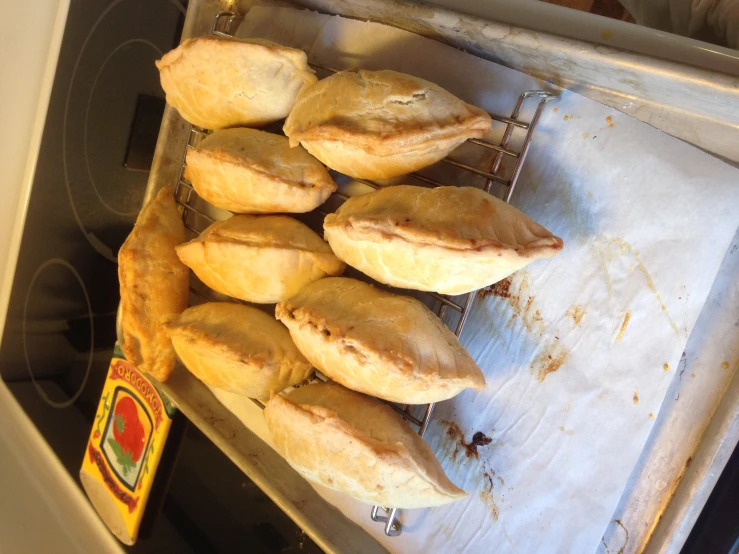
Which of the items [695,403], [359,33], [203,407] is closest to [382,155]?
[359,33]

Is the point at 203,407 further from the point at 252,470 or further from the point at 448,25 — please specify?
the point at 448,25

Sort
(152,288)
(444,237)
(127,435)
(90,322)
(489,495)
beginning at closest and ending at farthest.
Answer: (444,237), (489,495), (152,288), (127,435), (90,322)

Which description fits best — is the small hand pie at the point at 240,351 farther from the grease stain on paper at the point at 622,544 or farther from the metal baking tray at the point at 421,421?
the grease stain on paper at the point at 622,544

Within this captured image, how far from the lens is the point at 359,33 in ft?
3.56

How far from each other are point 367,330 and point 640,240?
0.44 metres

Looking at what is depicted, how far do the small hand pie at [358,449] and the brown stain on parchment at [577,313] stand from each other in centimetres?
33

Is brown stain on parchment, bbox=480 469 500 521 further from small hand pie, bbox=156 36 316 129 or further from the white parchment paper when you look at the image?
small hand pie, bbox=156 36 316 129

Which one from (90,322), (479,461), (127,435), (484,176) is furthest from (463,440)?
(90,322)

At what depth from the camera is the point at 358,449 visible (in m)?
0.86

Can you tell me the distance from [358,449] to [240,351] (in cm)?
31

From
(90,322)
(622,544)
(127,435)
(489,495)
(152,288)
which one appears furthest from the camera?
(90,322)

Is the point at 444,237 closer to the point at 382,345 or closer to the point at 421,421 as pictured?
the point at 382,345

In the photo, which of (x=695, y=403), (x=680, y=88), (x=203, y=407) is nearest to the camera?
(x=680, y=88)

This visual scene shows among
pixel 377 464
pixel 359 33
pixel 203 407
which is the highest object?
pixel 359 33
